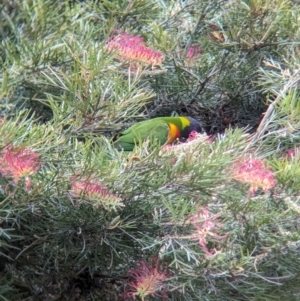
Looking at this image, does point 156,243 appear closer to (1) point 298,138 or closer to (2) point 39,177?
(2) point 39,177

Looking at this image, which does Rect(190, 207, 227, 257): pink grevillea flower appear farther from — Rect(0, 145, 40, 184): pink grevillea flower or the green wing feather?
the green wing feather

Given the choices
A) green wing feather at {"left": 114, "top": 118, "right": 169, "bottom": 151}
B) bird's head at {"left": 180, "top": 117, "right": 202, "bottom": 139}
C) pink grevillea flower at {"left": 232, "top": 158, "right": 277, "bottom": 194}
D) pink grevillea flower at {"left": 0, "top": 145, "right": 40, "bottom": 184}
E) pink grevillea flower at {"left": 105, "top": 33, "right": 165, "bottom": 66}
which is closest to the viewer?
pink grevillea flower at {"left": 0, "top": 145, "right": 40, "bottom": 184}

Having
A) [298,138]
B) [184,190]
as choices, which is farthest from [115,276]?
[298,138]

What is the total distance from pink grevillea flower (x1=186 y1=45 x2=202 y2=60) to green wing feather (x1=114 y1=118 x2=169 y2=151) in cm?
26

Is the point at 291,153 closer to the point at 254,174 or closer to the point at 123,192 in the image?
the point at 254,174

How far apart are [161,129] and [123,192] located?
0.87 meters

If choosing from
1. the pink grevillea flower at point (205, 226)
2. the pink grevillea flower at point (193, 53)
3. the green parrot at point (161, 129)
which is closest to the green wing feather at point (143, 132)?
the green parrot at point (161, 129)

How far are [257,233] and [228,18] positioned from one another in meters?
0.92

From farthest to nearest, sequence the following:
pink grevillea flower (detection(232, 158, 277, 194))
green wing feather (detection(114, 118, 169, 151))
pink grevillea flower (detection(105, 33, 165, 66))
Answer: green wing feather (detection(114, 118, 169, 151)) < pink grevillea flower (detection(105, 33, 165, 66)) < pink grevillea flower (detection(232, 158, 277, 194))

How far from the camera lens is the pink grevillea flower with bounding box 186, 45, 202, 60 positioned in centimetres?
209

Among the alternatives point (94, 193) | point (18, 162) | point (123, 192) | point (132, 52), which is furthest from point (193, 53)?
point (18, 162)

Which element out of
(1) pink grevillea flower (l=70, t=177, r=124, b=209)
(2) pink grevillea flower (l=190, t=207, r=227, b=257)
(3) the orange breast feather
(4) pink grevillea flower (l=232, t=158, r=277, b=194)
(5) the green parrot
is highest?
(1) pink grevillea flower (l=70, t=177, r=124, b=209)

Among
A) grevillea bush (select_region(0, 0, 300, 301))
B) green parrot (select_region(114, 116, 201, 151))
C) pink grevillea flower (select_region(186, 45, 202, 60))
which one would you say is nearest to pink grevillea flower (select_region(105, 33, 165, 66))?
grevillea bush (select_region(0, 0, 300, 301))

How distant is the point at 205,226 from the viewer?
1325 millimetres
